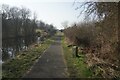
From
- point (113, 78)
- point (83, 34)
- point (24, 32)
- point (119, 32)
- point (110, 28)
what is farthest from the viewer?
point (24, 32)

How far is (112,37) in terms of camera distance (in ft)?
40.0

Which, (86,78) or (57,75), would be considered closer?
(86,78)

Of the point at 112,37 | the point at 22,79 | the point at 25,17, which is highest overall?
the point at 25,17

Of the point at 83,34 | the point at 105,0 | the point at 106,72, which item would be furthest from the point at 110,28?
the point at 83,34

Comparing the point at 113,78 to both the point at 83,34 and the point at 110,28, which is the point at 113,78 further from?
the point at 83,34

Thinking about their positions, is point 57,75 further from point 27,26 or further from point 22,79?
point 27,26

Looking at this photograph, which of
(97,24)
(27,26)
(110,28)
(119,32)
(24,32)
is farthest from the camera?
(27,26)

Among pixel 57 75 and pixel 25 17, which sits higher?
pixel 25 17

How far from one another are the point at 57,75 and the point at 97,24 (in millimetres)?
3525

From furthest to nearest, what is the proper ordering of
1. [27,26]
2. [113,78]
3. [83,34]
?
1. [27,26]
2. [83,34]
3. [113,78]

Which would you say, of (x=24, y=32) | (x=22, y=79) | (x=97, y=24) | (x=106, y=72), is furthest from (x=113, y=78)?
(x=24, y=32)

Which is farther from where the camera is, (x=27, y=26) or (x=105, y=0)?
(x=27, y=26)

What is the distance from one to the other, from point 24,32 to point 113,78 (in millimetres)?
82694

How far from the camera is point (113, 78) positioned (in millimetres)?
10734
